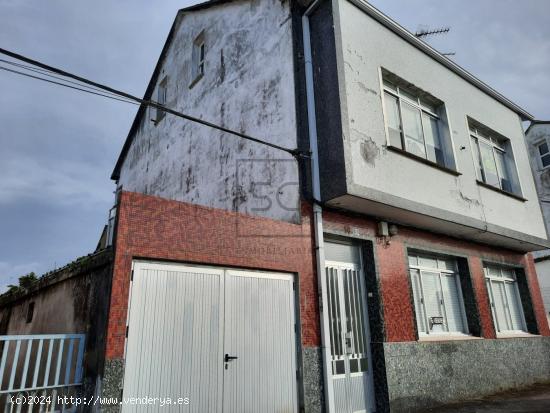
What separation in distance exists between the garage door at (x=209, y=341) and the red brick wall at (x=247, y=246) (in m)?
0.20

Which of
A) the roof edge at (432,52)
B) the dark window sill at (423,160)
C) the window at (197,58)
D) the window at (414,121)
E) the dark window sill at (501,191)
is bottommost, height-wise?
the dark window sill at (423,160)

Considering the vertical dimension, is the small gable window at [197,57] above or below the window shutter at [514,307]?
above

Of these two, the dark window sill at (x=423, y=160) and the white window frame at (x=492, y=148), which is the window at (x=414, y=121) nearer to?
the dark window sill at (x=423, y=160)

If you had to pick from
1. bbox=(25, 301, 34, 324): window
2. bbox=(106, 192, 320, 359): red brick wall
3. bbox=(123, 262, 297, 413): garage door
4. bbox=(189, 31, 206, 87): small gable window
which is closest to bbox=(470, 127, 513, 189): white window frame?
bbox=(106, 192, 320, 359): red brick wall

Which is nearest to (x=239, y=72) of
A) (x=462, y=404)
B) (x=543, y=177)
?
(x=462, y=404)

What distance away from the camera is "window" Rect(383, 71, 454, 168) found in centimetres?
883

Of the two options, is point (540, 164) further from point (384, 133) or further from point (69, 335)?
point (69, 335)

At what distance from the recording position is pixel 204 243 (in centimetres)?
599

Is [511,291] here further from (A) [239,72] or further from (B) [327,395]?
(A) [239,72]

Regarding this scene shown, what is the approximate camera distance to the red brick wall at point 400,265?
783 cm

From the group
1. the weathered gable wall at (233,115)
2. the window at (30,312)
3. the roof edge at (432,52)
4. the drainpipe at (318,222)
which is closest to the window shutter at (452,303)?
the drainpipe at (318,222)

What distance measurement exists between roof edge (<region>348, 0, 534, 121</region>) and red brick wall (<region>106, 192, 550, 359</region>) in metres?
4.50

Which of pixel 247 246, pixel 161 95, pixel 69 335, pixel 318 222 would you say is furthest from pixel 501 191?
pixel 161 95

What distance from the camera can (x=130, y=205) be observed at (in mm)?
5434
